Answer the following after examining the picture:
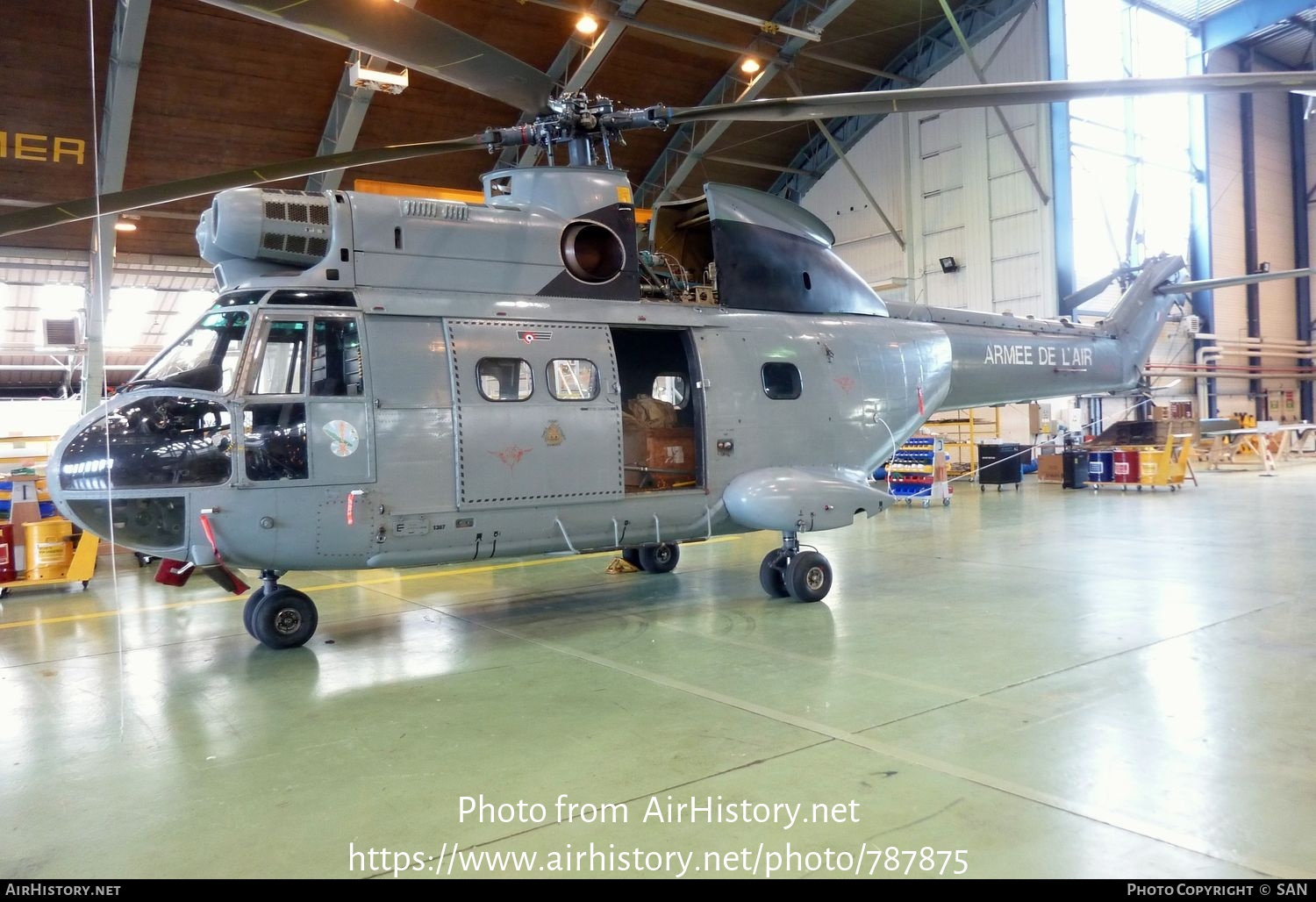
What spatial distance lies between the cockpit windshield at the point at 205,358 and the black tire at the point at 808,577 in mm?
4859

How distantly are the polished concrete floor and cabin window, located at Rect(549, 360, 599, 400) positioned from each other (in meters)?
1.93

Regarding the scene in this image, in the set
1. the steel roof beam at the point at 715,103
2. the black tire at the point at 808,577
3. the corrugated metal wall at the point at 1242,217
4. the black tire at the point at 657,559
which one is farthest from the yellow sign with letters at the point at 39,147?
the corrugated metal wall at the point at 1242,217

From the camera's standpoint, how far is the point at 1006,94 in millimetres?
5918

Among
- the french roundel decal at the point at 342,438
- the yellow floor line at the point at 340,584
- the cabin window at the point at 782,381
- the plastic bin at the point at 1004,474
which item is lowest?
the yellow floor line at the point at 340,584

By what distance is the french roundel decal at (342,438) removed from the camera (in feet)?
19.8

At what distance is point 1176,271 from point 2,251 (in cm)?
2426

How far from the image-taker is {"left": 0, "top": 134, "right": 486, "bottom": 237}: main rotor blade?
221 inches

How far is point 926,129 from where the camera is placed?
2764 centimetres

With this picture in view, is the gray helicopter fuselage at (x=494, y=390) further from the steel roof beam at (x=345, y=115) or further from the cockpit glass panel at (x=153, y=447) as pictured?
the steel roof beam at (x=345, y=115)

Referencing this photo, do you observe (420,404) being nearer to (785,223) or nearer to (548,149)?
(548,149)

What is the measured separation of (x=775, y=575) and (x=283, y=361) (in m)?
4.60

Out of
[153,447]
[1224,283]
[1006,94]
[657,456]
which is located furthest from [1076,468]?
[153,447]

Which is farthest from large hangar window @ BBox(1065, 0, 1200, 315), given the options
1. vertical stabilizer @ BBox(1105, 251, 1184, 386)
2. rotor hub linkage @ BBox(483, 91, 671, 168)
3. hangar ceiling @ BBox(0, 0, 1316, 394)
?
rotor hub linkage @ BBox(483, 91, 671, 168)

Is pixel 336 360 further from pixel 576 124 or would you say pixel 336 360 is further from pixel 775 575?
pixel 775 575
